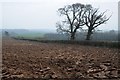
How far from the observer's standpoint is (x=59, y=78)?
6.06 meters

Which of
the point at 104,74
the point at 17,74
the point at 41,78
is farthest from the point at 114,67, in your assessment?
the point at 17,74

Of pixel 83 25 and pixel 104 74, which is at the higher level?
pixel 83 25

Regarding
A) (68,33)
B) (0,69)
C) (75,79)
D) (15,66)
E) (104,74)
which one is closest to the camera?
(75,79)

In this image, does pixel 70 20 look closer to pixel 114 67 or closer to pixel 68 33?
pixel 68 33

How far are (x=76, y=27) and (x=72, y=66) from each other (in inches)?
886

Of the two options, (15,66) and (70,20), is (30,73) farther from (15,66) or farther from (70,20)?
(70,20)

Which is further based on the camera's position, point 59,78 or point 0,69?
point 0,69

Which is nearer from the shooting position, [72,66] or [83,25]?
[72,66]

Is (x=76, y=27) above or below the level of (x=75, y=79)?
above

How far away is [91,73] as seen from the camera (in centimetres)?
651

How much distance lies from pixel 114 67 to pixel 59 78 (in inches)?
80.9

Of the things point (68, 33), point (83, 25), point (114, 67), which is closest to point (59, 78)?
point (114, 67)

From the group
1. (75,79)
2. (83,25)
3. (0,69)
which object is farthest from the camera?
(83,25)

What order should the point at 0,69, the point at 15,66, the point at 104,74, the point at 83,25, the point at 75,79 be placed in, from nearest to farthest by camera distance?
the point at 75,79 < the point at 104,74 < the point at 0,69 < the point at 15,66 < the point at 83,25
